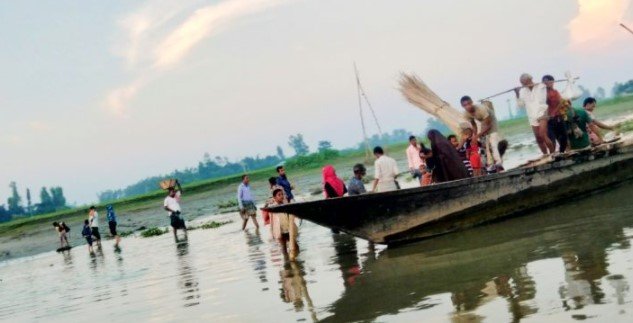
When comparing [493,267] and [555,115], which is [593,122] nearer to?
[555,115]

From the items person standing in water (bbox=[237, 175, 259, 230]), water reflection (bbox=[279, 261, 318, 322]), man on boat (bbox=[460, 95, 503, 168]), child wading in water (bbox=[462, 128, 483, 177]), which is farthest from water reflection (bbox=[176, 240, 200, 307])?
man on boat (bbox=[460, 95, 503, 168])

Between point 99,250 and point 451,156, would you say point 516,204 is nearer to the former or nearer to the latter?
point 451,156

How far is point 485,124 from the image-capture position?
446 inches

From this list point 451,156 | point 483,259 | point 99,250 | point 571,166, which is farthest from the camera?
point 99,250

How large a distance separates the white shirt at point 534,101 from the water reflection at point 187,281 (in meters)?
6.70

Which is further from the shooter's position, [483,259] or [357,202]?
[357,202]

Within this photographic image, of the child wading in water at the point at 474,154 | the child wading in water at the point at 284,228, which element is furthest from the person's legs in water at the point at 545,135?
the child wading in water at the point at 284,228

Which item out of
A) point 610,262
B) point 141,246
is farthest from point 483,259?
point 141,246

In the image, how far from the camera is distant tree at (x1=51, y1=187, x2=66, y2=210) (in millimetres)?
92300

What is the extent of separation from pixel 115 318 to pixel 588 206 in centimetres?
712

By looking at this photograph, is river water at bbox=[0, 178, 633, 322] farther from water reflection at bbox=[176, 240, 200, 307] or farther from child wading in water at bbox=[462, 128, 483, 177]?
child wading in water at bbox=[462, 128, 483, 177]

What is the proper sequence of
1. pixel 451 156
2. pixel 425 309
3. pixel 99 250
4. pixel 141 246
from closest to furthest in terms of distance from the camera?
pixel 425 309
pixel 451 156
pixel 141 246
pixel 99 250

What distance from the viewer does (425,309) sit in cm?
541

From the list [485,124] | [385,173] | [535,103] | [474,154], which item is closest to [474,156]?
[474,154]
